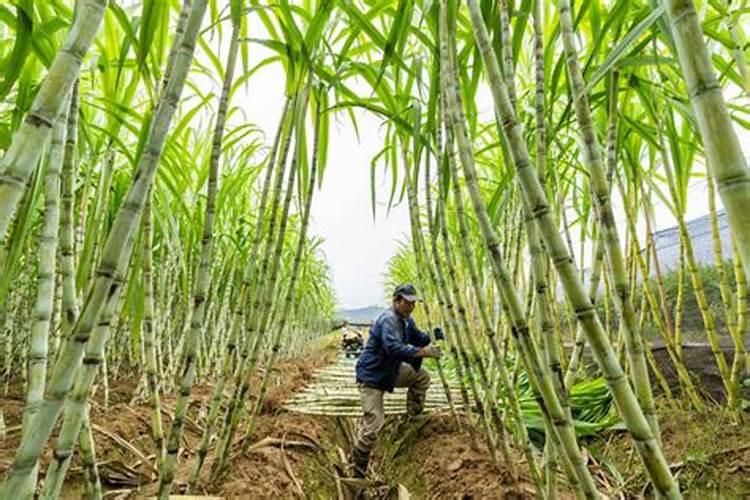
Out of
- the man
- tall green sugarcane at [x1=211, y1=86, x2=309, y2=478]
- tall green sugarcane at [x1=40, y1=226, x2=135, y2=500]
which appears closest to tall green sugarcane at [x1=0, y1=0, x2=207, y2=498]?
tall green sugarcane at [x1=40, y1=226, x2=135, y2=500]

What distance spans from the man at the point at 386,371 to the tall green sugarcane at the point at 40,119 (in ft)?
7.40

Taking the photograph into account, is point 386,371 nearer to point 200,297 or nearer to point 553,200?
point 553,200

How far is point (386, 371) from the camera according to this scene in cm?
272

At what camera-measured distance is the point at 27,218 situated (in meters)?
0.68

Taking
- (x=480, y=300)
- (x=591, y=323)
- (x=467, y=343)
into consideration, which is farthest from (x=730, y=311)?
(x=591, y=323)

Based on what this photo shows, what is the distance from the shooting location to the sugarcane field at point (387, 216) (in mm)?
459

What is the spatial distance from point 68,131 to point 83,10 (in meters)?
0.42

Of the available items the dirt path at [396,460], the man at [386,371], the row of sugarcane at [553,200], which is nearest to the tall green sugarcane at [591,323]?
the row of sugarcane at [553,200]

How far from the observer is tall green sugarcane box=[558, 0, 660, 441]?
556 millimetres

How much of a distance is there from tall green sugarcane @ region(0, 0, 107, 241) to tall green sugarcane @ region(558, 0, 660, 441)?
1.59 ft

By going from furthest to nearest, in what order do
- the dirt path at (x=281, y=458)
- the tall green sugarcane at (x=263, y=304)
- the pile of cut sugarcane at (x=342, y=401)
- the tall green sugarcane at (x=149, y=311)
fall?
the pile of cut sugarcane at (x=342, y=401), the dirt path at (x=281, y=458), the tall green sugarcane at (x=263, y=304), the tall green sugarcane at (x=149, y=311)

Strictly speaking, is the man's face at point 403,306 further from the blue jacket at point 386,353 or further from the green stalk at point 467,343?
the green stalk at point 467,343

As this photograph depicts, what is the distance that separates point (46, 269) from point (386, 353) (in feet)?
7.38

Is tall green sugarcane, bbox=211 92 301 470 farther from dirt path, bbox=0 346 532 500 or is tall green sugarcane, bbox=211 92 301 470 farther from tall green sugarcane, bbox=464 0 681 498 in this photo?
tall green sugarcane, bbox=464 0 681 498
